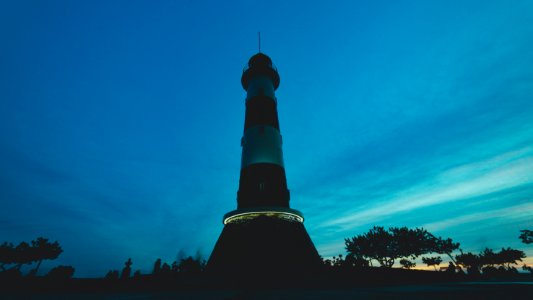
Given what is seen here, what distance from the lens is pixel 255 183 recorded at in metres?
18.8

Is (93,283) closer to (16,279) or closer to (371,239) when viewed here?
(16,279)

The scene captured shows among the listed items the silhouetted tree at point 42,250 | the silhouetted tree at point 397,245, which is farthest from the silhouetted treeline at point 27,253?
the silhouetted tree at point 397,245

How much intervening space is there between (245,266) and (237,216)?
356 cm

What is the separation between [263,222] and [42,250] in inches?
2190

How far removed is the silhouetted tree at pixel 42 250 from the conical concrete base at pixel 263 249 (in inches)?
2044

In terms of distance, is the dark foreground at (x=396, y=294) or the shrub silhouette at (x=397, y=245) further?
the shrub silhouette at (x=397, y=245)

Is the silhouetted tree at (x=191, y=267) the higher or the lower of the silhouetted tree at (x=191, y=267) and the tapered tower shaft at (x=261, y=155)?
the lower

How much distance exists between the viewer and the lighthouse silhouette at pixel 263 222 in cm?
1511

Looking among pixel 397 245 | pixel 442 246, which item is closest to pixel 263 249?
pixel 397 245

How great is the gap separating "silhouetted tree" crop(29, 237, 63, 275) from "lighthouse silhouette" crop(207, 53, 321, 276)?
5176 cm

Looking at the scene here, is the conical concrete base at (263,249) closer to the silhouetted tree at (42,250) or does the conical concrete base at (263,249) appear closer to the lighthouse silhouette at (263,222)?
the lighthouse silhouette at (263,222)

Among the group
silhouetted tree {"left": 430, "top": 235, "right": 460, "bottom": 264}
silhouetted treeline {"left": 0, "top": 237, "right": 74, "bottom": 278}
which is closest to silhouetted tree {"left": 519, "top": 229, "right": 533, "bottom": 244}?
silhouetted tree {"left": 430, "top": 235, "right": 460, "bottom": 264}

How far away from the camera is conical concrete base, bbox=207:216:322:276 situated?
14867 millimetres

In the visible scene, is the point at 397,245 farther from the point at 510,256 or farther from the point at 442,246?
the point at 510,256
